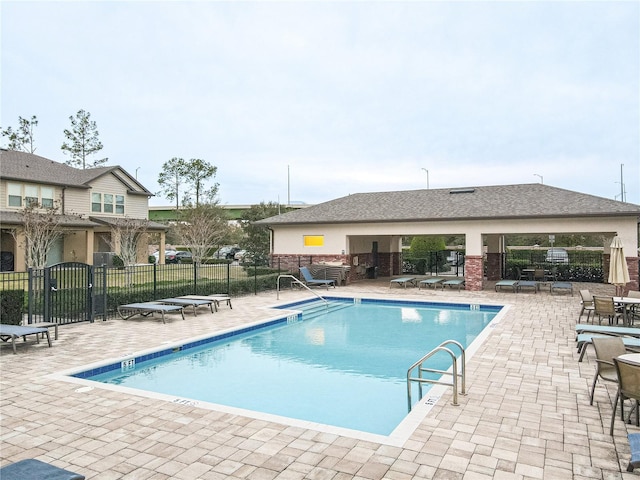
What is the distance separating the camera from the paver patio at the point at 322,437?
4.15 meters

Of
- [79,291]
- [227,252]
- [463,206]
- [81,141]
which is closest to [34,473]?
[79,291]

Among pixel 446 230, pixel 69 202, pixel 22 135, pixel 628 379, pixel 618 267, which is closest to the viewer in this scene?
pixel 628 379

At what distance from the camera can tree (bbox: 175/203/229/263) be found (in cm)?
3003

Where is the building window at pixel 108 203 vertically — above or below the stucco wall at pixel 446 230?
above

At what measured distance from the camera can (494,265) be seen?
83.1ft

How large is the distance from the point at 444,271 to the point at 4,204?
2642 cm

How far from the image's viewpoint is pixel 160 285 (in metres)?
15.2

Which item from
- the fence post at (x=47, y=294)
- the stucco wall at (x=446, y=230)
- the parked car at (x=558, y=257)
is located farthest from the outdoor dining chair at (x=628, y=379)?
the parked car at (x=558, y=257)

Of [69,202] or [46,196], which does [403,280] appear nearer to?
[69,202]

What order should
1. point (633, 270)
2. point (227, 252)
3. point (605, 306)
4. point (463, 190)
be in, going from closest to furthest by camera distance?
point (605, 306) < point (633, 270) < point (463, 190) < point (227, 252)

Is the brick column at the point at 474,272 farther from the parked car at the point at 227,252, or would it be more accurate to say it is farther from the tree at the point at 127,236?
the parked car at the point at 227,252

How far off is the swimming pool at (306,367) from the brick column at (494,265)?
11.6 m

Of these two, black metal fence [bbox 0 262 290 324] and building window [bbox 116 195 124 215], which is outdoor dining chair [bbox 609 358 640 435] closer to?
black metal fence [bbox 0 262 290 324]

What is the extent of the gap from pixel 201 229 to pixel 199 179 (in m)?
19.5
